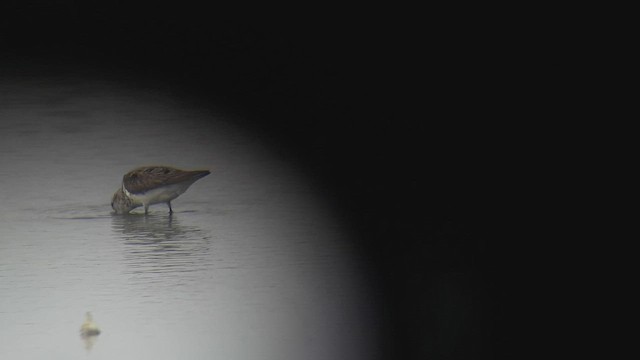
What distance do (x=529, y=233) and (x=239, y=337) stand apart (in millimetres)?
1136

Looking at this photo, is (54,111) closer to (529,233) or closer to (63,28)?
(63,28)

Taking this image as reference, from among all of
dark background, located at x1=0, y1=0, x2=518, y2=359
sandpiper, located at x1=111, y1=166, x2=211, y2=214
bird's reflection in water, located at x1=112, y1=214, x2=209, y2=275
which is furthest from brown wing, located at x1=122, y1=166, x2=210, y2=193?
dark background, located at x1=0, y1=0, x2=518, y2=359

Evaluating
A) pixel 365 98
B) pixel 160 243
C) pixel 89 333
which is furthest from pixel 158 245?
pixel 365 98

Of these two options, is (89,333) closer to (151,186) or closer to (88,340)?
(88,340)

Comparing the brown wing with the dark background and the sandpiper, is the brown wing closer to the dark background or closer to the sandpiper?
the sandpiper

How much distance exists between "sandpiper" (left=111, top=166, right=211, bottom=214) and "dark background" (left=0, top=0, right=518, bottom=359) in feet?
1.54

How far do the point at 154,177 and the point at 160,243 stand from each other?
495mm

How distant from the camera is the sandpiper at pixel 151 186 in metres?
4.28

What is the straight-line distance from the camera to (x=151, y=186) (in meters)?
4.29

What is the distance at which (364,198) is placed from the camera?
14.0 feet

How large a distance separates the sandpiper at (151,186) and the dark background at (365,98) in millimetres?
471

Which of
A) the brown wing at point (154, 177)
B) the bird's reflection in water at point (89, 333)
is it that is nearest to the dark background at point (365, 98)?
the brown wing at point (154, 177)

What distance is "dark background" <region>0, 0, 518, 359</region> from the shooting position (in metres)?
3.60

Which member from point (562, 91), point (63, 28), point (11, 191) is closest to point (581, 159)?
point (562, 91)
